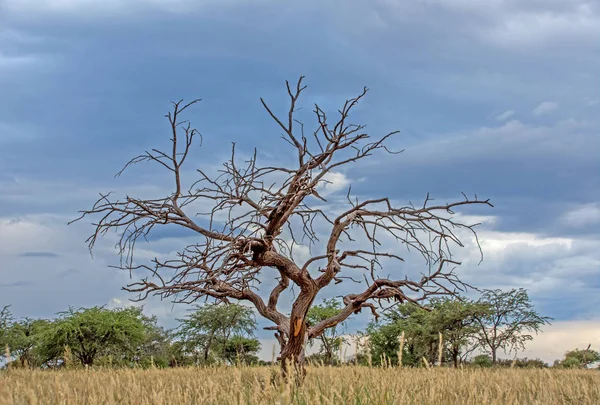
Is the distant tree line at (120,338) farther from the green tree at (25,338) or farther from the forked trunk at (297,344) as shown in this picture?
the forked trunk at (297,344)

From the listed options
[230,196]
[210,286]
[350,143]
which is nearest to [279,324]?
[210,286]

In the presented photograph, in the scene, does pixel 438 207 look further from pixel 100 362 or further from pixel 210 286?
pixel 100 362

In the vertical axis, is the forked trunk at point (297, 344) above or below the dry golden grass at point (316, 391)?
above

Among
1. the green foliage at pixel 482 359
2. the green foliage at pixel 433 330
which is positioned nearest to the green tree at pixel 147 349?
the green foliage at pixel 433 330

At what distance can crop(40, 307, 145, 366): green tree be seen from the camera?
27.0 meters

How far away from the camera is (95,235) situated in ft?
36.4

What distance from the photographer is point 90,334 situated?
90.9 ft

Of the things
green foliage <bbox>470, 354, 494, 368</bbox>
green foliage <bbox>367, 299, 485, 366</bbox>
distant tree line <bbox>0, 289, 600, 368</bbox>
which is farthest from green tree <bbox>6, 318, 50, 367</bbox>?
green foliage <bbox>470, 354, 494, 368</bbox>

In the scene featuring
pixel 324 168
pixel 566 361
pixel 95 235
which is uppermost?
pixel 324 168

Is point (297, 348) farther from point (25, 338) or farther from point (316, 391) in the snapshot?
point (25, 338)

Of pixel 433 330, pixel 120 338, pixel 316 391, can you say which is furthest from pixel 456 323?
pixel 316 391

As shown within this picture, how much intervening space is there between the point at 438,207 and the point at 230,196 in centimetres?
384

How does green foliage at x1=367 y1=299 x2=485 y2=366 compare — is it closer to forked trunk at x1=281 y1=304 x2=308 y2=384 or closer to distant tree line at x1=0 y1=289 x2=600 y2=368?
distant tree line at x1=0 y1=289 x2=600 y2=368

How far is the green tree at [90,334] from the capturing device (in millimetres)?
27031
